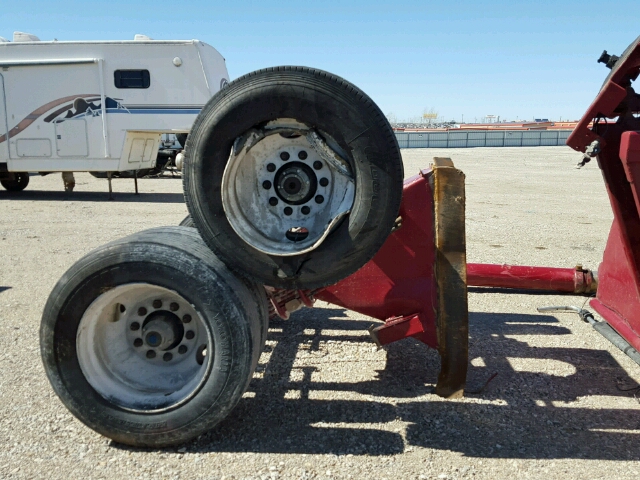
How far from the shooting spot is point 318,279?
2834mm

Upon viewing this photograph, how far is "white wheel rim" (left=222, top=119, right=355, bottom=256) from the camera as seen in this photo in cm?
284

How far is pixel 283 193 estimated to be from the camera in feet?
9.59

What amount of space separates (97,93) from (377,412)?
11.0 meters

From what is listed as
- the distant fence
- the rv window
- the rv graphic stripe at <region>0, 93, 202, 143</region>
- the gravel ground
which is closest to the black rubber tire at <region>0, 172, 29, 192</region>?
the rv graphic stripe at <region>0, 93, 202, 143</region>

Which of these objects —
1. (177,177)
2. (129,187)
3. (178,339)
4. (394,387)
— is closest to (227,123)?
(178,339)

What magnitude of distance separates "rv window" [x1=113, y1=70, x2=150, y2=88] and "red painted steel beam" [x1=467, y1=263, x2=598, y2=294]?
9.63m

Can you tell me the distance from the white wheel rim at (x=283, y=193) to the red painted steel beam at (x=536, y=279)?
211 centimetres

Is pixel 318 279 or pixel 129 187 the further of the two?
pixel 129 187

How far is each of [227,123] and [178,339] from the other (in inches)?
46.7

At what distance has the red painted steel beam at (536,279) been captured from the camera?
15.1ft

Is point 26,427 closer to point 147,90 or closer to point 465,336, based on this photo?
point 465,336

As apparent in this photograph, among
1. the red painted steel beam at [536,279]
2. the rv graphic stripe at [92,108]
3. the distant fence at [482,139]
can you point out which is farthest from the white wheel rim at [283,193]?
the distant fence at [482,139]

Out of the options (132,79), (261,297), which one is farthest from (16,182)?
(261,297)

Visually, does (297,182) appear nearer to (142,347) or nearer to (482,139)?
(142,347)
